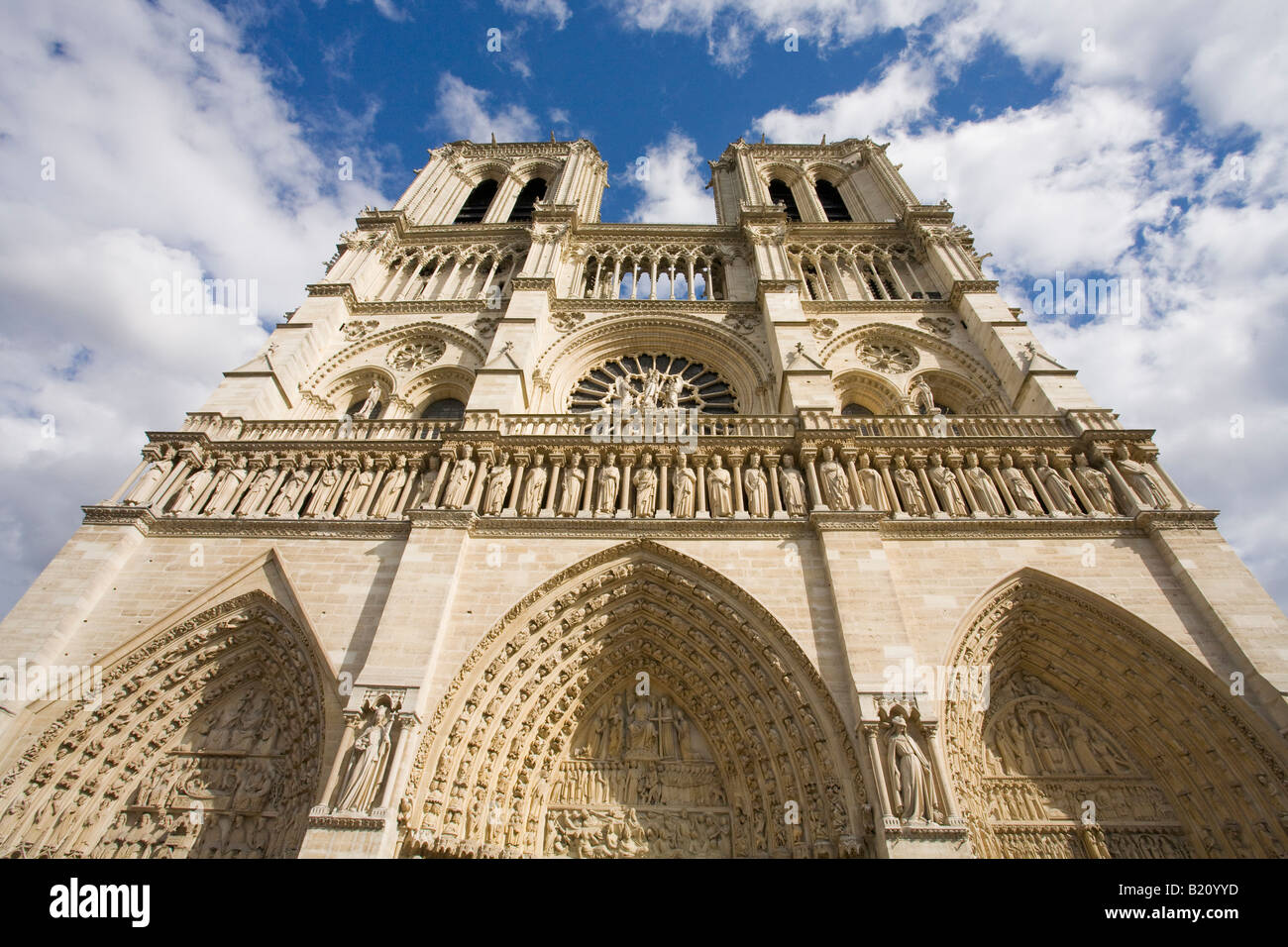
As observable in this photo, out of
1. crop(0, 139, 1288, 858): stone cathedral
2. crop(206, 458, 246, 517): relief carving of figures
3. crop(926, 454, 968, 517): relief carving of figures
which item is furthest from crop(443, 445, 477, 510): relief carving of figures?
crop(926, 454, 968, 517): relief carving of figures

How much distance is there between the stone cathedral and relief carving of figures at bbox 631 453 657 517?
47mm

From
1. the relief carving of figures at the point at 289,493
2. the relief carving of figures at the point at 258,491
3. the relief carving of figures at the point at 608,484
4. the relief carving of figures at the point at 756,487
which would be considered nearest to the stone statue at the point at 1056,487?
the relief carving of figures at the point at 756,487

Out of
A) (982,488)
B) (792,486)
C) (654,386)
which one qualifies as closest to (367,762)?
(792,486)

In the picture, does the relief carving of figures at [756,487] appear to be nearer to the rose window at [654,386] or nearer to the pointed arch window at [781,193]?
the rose window at [654,386]

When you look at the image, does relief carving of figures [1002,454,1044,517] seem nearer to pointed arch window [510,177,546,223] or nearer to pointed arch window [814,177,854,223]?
pointed arch window [814,177,854,223]

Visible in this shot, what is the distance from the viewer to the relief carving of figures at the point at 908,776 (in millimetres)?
5238

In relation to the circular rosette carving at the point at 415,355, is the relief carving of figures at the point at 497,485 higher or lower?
lower

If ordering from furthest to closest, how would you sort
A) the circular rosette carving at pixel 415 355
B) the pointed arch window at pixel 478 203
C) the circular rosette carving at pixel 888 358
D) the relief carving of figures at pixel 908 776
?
the pointed arch window at pixel 478 203, the circular rosette carving at pixel 415 355, the circular rosette carving at pixel 888 358, the relief carving of figures at pixel 908 776

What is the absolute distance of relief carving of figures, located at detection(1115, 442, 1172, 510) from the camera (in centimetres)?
785

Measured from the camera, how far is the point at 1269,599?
6.75 metres

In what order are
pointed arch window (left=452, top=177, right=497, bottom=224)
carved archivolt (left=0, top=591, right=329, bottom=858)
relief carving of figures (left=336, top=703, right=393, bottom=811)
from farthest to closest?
pointed arch window (left=452, top=177, right=497, bottom=224), carved archivolt (left=0, top=591, right=329, bottom=858), relief carving of figures (left=336, top=703, right=393, bottom=811)

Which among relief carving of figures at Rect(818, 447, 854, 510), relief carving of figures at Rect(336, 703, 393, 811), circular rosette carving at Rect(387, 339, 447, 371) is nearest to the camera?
relief carving of figures at Rect(336, 703, 393, 811)

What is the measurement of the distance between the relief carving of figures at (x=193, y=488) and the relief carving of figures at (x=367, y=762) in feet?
15.2
